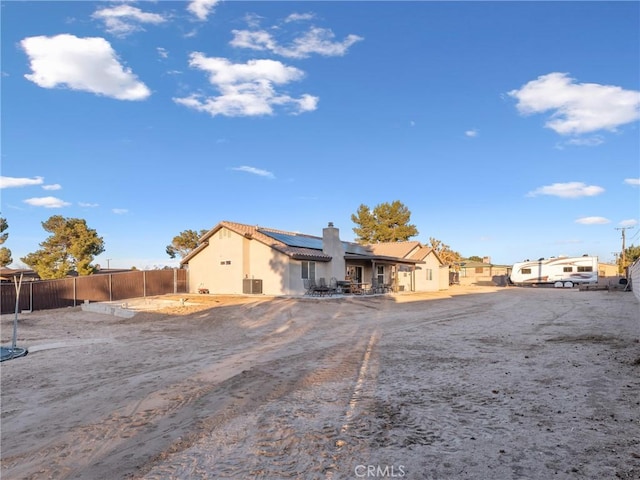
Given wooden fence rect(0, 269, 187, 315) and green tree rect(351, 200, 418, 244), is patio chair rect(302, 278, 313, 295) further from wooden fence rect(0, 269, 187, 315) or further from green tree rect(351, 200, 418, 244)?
green tree rect(351, 200, 418, 244)

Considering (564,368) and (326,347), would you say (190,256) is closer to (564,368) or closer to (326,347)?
(326,347)

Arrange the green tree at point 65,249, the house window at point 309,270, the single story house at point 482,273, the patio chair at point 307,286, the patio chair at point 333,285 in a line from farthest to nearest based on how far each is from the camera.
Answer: the single story house at point 482,273
the green tree at point 65,249
the house window at point 309,270
the patio chair at point 333,285
the patio chair at point 307,286

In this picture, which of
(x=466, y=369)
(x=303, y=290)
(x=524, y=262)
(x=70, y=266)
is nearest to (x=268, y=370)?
(x=466, y=369)

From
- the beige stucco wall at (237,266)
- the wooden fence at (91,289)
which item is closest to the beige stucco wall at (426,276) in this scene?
the beige stucco wall at (237,266)

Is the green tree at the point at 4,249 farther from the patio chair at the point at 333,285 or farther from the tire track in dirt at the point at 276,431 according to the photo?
the tire track in dirt at the point at 276,431

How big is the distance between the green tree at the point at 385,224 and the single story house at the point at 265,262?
22.4 metres

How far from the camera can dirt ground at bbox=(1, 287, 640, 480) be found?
4.01 metres

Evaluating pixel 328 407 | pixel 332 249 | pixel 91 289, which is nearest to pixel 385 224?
pixel 332 249

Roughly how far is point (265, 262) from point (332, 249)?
4407 mm

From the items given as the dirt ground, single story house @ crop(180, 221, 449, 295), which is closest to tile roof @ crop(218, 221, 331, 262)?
single story house @ crop(180, 221, 449, 295)

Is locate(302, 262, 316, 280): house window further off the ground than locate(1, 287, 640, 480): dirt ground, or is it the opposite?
locate(302, 262, 316, 280): house window

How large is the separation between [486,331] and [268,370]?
7491 millimetres

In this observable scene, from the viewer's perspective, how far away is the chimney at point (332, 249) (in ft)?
90.1

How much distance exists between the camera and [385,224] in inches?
2162
